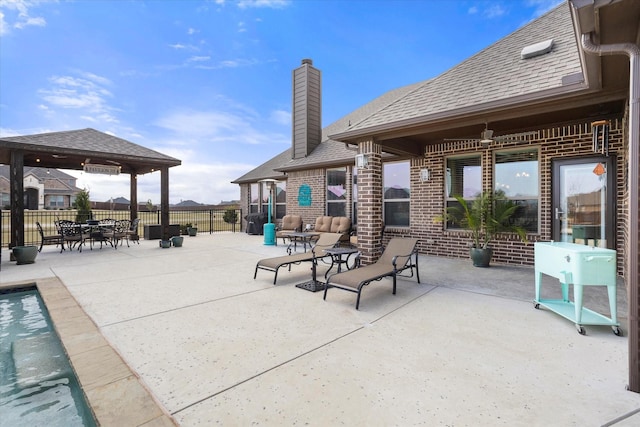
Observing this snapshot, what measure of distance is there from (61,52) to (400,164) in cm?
1126

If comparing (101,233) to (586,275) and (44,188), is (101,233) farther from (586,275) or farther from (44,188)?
(44,188)

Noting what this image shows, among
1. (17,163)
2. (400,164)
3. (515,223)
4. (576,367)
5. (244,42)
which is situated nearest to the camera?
(576,367)

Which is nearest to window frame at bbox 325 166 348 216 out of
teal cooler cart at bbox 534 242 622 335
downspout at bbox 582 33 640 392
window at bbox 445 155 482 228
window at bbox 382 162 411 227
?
window at bbox 382 162 411 227

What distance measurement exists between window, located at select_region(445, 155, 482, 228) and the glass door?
1547 mm

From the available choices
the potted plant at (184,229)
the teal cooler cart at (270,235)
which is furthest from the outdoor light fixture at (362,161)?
the potted plant at (184,229)

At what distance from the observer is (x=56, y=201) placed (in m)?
34.0

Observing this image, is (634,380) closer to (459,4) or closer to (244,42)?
(459,4)

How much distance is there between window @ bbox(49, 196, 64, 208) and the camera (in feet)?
110

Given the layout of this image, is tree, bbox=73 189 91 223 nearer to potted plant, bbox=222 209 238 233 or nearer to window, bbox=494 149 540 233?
potted plant, bbox=222 209 238 233

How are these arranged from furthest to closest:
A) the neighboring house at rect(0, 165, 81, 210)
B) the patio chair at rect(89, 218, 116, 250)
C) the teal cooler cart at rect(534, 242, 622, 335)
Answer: the neighboring house at rect(0, 165, 81, 210)
the patio chair at rect(89, 218, 116, 250)
the teal cooler cart at rect(534, 242, 622, 335)

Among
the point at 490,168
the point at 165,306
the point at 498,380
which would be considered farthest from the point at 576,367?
the point at 490,168

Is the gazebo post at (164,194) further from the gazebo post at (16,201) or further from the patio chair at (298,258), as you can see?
the patio chair at (298,258)

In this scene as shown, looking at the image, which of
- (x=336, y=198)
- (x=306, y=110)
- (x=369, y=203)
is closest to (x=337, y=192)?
(x=336, y=198)

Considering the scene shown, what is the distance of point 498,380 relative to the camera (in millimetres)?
2250
